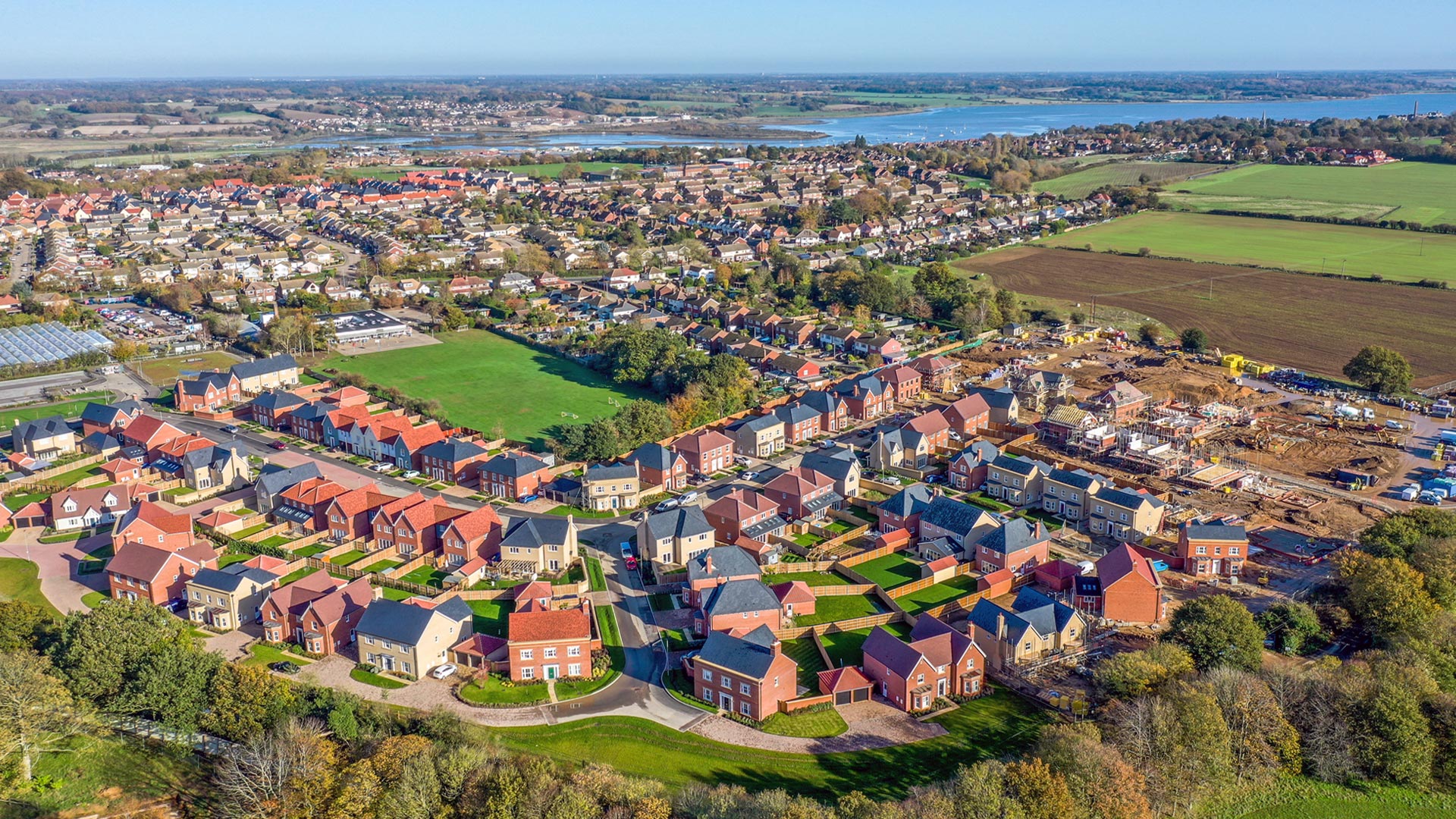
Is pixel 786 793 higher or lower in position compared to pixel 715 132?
lower

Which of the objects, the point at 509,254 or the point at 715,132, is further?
the point at 715,132

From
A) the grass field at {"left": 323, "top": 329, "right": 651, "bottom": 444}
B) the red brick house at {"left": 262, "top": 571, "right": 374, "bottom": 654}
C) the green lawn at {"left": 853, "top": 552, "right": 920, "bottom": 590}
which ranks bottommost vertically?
the green lawn at {"left": 853, "top": 552, "right": 920, "bottom": 590}

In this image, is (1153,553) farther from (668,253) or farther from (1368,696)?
(668,253)

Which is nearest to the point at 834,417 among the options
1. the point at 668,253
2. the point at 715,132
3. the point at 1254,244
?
the point at 668,253

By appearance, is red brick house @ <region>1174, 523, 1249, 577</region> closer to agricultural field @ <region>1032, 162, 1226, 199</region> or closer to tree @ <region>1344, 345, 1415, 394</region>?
tree @ <region>1344, 345, 1415, 394</region>

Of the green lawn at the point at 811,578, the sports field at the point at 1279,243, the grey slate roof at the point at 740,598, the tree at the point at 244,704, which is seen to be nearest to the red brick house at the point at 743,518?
the green lawn at the point at 811,578

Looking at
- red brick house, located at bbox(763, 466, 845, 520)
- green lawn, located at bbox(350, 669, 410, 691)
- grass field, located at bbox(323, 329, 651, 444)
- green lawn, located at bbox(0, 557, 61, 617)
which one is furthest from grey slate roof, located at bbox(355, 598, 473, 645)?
grass field, located at bbox(323, 329, 651, 444)

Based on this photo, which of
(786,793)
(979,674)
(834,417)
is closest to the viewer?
(786,793)
